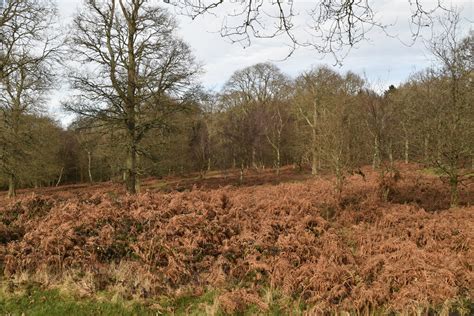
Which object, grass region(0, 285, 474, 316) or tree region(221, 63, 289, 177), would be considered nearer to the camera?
grass region(0, 285, 474, 316)

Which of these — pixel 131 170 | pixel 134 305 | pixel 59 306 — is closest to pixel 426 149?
pixel 134 305

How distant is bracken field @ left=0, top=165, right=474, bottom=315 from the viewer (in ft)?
15.2

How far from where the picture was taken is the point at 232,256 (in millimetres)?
6195

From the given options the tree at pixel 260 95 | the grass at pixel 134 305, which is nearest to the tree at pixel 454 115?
the grass at pixel 134 305

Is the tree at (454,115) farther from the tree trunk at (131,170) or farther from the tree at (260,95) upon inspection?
the tree at (260,95)

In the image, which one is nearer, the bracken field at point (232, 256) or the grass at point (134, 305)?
the grass at point (134, 305)

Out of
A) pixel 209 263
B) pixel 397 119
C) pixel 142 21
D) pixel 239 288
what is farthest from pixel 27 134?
pixel 397 119

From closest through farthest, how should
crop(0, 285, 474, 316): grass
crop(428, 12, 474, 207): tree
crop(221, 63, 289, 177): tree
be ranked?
crop(0, 285, 474, 316): grass < crop(428, 12, 474, 207): tree < crop(221, 63, 289, 177): tree

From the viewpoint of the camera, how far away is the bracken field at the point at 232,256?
462cm

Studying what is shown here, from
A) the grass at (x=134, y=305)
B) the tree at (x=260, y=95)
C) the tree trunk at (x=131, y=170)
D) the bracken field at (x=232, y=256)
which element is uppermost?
the tree at (x=260, y=95)

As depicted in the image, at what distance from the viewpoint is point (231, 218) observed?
795 centimetres

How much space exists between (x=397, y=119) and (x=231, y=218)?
44.3ft

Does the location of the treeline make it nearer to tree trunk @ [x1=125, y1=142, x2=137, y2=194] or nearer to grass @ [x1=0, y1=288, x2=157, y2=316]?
tree trunk @ [x1=125, y1=142, x2=137, y2=194]

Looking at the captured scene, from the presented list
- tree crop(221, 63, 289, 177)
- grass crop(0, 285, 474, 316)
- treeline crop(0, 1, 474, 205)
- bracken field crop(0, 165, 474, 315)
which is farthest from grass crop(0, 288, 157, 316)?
tree crop(221, 63, 289, 177)
